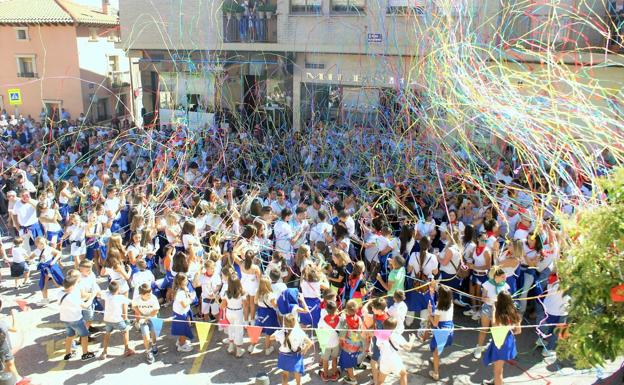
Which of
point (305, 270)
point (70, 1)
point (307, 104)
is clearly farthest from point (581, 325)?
point (70, 1)

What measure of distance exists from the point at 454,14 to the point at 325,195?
610 cm

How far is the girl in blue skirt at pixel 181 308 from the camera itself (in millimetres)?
6789

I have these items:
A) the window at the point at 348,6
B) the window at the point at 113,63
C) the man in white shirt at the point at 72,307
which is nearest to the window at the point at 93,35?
the window at the point at 113,63

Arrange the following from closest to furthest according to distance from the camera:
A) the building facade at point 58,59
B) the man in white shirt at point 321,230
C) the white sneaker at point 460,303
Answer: the white sneaker at point 460,303, the man in white shirt at point 321,230, the building facade at point 58,59

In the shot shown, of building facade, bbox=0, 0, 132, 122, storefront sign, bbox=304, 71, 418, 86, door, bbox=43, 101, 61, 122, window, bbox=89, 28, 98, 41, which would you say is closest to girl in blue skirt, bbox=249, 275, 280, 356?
storefront sign, bbox=304, 71, 418, 86

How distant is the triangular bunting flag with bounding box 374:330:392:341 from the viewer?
5.73 metres

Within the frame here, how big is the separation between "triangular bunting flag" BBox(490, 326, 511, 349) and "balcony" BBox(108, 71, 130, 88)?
25.6 m

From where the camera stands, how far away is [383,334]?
18.9ft

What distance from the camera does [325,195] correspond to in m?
10.6

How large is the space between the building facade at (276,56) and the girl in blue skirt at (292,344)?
9578 millimetres

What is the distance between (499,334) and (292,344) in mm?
2341

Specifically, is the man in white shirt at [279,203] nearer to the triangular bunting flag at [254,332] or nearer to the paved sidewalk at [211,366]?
the paved sidewalk at [211,366]

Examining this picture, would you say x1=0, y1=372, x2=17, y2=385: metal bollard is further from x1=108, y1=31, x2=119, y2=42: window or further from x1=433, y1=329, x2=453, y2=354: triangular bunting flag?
x1=108, y1=31, x2=119, y2=42: window

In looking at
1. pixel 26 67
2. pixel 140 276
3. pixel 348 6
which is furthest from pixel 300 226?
pixel 26 67
